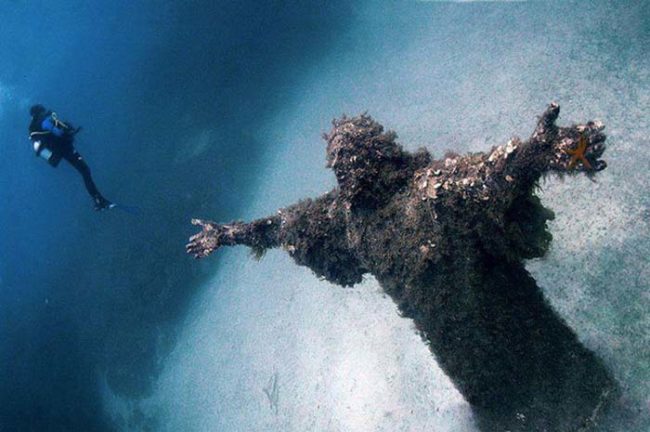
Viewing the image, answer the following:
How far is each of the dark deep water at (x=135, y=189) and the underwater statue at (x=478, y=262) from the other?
424 inches

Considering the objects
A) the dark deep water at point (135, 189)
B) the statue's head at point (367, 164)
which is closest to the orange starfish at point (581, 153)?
the statue's head at point (367, 164)

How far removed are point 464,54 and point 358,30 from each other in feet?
17.9

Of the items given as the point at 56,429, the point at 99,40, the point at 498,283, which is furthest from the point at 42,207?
the point at 498,283

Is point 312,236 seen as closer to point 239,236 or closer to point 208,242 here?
point 239,236

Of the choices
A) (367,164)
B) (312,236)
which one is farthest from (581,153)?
(312,236)

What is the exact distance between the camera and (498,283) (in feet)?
12.5

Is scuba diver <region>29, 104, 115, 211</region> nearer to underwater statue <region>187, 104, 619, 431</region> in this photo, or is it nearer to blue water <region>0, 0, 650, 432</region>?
blue water <region>0, 0, 650, 432</region>

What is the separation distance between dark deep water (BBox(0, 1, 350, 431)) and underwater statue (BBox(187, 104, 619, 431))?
35.3ft

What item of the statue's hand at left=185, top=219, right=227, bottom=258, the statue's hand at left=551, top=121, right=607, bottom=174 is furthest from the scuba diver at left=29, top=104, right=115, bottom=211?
the statue's hand at left=551, top=121, right=607, bottom=174

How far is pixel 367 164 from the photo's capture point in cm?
423

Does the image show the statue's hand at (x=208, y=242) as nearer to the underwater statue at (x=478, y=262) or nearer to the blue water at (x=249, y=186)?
the underwater statue at (x=478, y=262)

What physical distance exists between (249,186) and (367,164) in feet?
35.4

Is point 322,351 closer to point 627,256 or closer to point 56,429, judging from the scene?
point 627,256

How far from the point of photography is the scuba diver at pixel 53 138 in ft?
39.1
